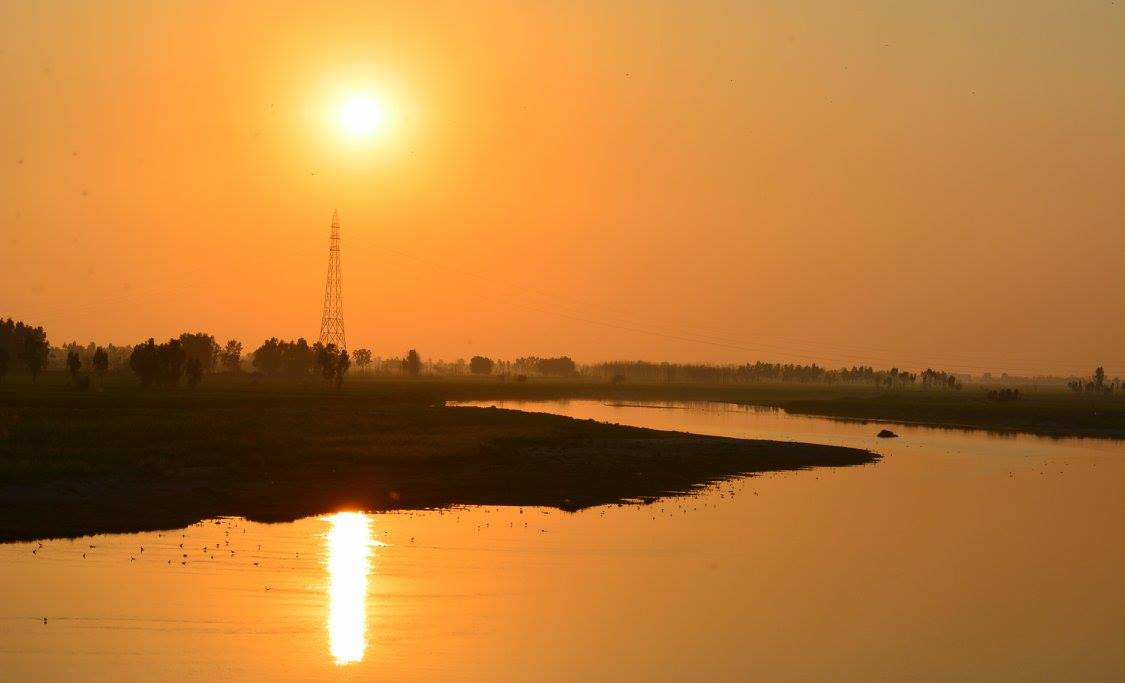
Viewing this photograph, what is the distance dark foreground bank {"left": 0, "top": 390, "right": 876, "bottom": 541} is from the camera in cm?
4325

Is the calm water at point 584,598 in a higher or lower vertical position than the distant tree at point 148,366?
lower

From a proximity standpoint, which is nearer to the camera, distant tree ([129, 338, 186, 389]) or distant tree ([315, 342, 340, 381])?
distant tree ([129, 338, 186, 389])

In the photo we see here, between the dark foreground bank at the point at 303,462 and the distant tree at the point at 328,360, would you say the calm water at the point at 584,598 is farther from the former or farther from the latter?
the distant tree at the point at 328,360

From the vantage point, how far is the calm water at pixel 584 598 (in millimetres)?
23875

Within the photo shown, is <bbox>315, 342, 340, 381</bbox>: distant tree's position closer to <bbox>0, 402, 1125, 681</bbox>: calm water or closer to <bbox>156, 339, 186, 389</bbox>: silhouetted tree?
<bbox>156, 339, 186, 389</bbox>: silhouetted tree

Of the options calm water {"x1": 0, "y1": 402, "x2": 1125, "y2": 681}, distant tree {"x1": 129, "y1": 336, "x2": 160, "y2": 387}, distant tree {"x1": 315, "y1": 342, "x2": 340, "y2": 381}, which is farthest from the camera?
distant tree {"x1": 315, "y1": 342, "x2": 340, "y2": 381}

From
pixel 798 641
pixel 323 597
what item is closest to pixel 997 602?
pixel 798 641

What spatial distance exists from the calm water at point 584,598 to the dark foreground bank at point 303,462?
418 cm

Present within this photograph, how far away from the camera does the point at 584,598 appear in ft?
100

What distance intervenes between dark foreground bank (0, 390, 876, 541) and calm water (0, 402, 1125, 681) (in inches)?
165

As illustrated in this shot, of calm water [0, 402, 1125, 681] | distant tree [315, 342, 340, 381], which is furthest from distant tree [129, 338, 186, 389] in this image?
calm water [0, 402, 1125, 681]

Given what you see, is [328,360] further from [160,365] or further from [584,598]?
[584,598]

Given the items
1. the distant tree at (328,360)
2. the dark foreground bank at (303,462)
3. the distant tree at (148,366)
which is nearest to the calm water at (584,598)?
the dark foreground bank at (303,462)

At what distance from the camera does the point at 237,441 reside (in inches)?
2394
